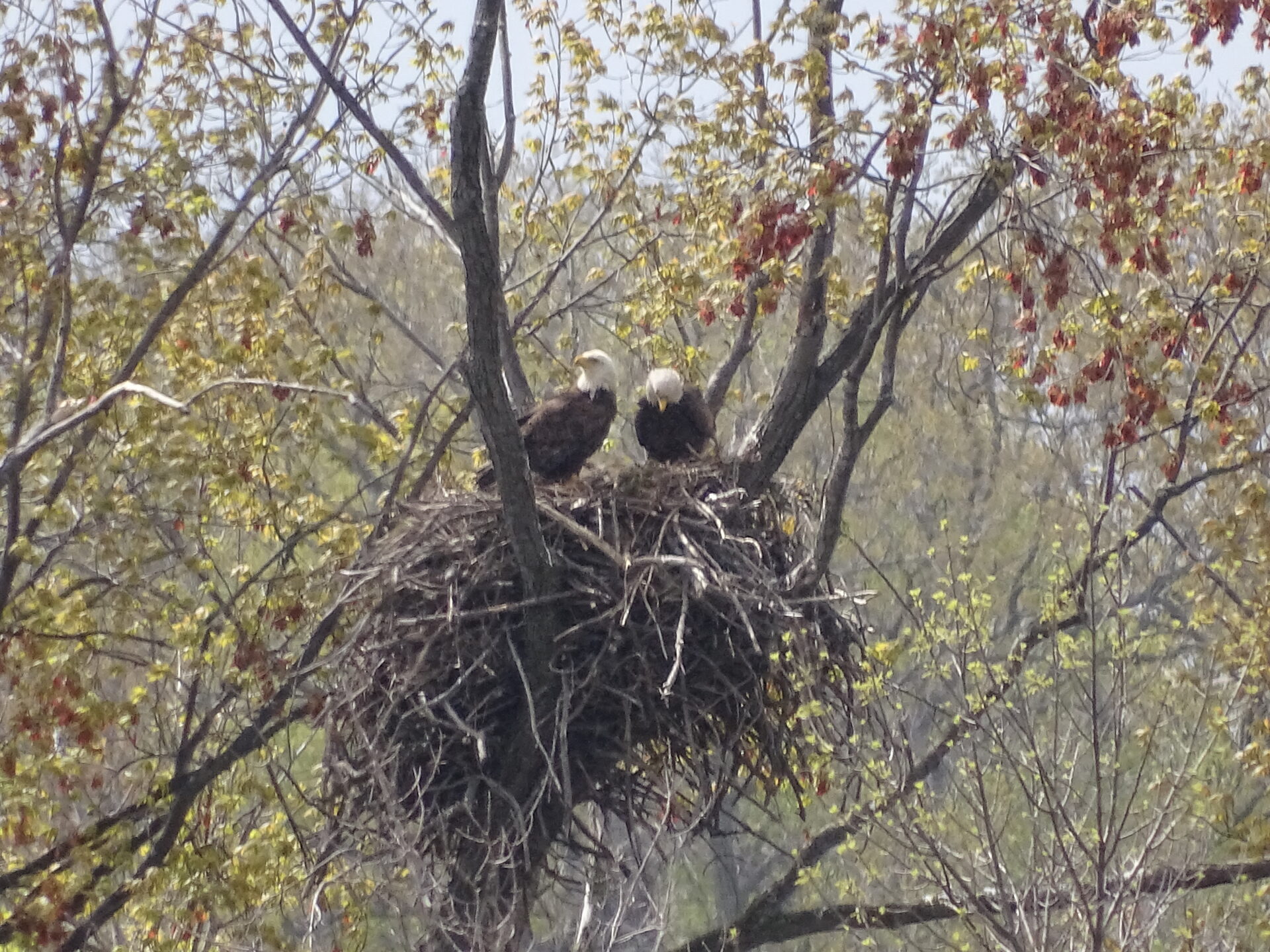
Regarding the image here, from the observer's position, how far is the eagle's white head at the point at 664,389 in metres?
6.56

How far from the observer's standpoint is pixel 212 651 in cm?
720

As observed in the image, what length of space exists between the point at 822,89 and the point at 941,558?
381 inches

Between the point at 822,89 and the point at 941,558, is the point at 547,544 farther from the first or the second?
the point at 941,558

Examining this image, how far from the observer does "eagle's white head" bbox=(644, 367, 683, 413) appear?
656 cm

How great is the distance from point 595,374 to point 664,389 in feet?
1.76

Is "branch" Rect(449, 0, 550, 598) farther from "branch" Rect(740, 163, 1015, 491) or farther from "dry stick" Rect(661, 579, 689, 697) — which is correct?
"branch" Rect(740, 163, 1015, 491)

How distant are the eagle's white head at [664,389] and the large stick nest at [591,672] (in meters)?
1.19

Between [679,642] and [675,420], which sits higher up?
[675,420]

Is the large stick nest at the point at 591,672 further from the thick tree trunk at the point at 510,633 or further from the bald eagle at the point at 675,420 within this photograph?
the bald eagle at the point at 675,420

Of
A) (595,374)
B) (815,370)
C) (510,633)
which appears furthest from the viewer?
(595,374)

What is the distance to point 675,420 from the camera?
265 inches

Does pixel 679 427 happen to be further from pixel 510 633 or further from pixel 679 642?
pixel 679 642

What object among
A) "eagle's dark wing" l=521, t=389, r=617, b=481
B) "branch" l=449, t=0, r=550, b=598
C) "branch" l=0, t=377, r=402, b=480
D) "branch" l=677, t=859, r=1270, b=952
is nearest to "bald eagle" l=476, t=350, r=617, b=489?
"eagle's dark wing" l=521, t=389, r=617, b=481

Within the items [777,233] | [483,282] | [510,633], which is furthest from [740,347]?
[483,282]
